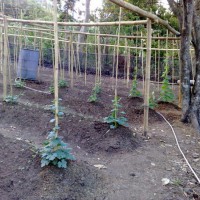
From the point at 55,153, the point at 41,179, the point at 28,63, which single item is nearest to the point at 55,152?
the point at 55,153

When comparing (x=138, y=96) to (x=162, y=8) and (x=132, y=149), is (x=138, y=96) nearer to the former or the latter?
(x=132, y=149)

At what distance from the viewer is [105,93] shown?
746 cm

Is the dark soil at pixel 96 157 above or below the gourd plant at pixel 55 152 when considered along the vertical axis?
below

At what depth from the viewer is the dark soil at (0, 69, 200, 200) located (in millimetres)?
2594

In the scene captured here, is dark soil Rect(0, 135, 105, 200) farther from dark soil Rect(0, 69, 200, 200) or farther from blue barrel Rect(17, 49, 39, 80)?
blue barrel Rect(17, 49, 39, 80)

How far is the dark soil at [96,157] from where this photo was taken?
8.51ft

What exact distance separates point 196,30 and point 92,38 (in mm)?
9149

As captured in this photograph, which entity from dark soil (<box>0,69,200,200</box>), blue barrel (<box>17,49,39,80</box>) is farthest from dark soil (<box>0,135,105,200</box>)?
blue barrel (<box>17,49,39,80</box>)

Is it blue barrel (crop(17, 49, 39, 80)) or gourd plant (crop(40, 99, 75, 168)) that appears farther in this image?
blue barrel (crop(17, 49, 39, 80))

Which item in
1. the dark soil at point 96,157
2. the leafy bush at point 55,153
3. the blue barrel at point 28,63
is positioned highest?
the blue barrel at point 28,63

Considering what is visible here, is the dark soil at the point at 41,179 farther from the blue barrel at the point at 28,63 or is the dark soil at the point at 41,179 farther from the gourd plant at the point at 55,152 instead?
the blue barrel at the point at 28,63

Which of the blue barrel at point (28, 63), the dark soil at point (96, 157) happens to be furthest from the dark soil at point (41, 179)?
the blue barrel at point (28, 63)

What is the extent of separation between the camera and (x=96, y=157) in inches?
139

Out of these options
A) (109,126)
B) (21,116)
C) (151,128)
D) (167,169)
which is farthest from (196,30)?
(21,116)
